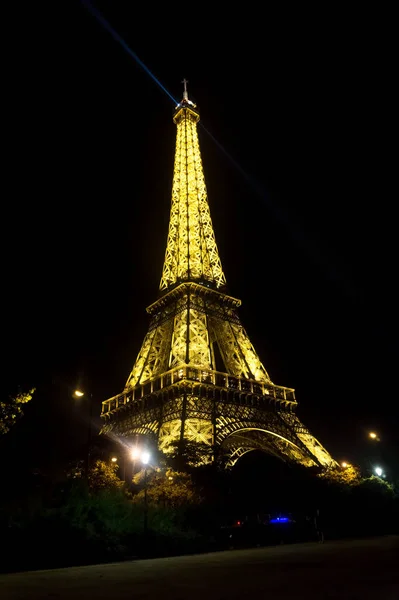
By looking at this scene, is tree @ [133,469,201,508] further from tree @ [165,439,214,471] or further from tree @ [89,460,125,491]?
tree @ [89,460,125,491]

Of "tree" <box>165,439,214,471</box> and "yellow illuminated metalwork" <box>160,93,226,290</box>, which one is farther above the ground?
"yellow illuminated metalwork" <box>160,93,226,290</box>

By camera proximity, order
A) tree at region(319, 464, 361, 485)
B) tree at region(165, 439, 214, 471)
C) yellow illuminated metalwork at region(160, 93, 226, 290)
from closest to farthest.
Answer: tree at region(165, 439, 214, 471) < tree at region(319, 464, 361, 485) < yellow illuminated metalwork at region(160, 93, 226, 290)

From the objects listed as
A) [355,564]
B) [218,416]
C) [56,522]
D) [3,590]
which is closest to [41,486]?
[56,522]

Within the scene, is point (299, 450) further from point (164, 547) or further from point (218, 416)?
point (164, 547)

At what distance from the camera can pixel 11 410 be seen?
826 inches

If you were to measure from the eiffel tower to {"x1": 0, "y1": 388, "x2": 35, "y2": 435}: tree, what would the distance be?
29.1ft

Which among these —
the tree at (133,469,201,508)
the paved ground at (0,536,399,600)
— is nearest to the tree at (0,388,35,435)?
the tree at (133,469,201,508)

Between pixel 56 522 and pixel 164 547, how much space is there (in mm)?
4385

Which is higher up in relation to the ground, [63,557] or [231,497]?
[231,497]

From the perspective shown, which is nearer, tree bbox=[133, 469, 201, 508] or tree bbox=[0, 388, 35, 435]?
tree bbox=[133, 469, 201, 508]

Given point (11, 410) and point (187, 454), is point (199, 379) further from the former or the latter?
point (11, 410)

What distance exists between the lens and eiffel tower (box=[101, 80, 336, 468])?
2889 centimetres

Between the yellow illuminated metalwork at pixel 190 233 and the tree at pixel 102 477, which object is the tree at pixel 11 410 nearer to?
the tree at pixel 102 477

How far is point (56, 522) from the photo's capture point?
469 inches
